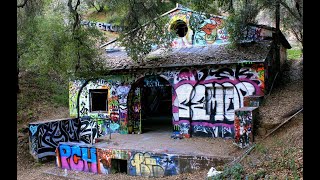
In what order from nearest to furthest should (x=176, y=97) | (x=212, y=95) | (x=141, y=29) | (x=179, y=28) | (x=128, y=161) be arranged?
(x=128, y=161) < (x=212, y=95) < (x=176, y=97) < (x=141, y=29) < (x=179, y=28)

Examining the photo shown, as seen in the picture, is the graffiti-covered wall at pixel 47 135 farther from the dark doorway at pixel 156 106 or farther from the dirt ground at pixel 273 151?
the dark doorway at pixel 156 106

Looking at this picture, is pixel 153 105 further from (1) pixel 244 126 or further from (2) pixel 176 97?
(1) pixel 244 126

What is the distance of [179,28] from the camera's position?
1741cm

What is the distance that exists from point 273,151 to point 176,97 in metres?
6.68

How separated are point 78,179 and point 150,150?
9.77 ft

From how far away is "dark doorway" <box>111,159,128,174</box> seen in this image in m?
12.4

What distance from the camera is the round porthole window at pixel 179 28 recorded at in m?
16.9

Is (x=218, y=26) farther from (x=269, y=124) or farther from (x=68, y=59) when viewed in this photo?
(x=68, y=59)

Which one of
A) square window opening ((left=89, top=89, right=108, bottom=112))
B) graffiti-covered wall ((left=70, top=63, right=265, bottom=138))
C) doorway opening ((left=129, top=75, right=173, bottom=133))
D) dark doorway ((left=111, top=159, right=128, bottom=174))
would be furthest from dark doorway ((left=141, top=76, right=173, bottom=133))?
Result: dark doorway ((left=111, top=159, right=128, bottom=174))

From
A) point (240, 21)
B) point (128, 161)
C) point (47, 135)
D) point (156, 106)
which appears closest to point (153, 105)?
point (156, 106)

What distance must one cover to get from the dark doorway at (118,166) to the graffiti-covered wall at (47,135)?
4398mm
